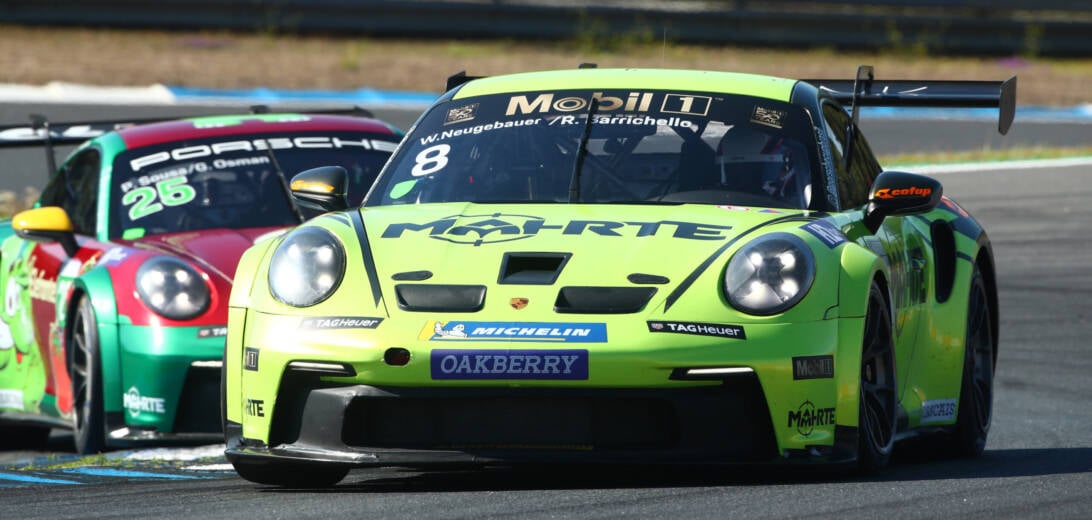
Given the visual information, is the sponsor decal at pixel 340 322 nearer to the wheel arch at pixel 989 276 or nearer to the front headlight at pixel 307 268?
the front headlight at pixel 307 268

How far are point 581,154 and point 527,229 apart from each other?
2.13ft

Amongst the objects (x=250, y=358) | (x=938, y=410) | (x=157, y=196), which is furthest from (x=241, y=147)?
(x=938, y=410)

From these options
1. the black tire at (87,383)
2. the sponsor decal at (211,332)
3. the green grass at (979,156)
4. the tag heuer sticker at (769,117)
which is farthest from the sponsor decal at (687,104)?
the green grass at (979,156)

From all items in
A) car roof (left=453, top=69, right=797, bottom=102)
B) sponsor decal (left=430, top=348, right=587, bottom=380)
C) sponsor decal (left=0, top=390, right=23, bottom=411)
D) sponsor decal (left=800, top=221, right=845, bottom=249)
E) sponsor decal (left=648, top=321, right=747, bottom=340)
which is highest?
car roof (left=453, top=69, right=797, bottom=102)

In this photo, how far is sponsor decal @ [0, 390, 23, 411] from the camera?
8.25m

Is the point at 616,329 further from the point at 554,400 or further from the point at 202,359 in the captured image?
the point at 202,359

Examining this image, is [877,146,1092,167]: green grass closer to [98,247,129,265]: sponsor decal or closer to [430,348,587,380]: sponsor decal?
[98,247,129,265]: sponsor decal

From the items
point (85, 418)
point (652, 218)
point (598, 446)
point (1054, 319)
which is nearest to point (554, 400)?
point (598, 446)

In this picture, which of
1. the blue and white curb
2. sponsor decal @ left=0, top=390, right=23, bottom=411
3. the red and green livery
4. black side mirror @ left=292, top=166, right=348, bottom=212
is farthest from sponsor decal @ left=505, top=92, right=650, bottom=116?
the blue and white curb

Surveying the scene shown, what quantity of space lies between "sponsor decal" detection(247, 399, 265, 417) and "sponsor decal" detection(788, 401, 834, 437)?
135 centimetres

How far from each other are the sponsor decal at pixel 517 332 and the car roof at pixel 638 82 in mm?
1515

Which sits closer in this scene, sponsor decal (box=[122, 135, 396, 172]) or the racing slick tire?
sponsor decal (box=[122, 135, 396, 172])

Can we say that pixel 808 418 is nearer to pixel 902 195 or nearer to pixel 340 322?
pixel 902 195

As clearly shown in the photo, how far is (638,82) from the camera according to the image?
6.06 metres
